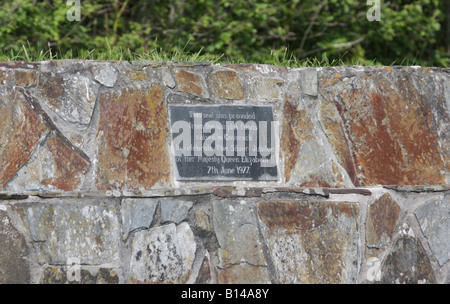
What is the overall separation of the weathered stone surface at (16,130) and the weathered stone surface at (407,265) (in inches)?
74.2

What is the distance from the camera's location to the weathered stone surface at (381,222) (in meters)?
3.05

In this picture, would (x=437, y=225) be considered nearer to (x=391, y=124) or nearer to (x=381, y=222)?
(x=381, y=222)

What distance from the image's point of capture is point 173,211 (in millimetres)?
2914

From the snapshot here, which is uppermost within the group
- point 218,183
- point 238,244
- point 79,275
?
point 218,183

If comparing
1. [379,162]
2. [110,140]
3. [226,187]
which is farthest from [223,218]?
[379,162]

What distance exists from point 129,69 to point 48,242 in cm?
97

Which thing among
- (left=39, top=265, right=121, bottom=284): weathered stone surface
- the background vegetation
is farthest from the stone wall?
the background vegetation

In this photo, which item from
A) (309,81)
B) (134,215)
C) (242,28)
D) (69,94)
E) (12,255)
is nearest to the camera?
(12,255)

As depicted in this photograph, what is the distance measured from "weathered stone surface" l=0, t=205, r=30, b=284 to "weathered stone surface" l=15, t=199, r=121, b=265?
A: 6 centimetres

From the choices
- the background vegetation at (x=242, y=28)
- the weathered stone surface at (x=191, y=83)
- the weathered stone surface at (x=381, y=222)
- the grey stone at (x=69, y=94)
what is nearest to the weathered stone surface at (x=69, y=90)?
the grey stone at (x=69, y=94)

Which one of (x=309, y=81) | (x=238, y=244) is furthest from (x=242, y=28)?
(x=238, y=244)

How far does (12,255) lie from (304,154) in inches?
61.2

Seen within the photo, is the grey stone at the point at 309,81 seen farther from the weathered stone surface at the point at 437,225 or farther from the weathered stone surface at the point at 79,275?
the weathered stone surface at the point at 79,275

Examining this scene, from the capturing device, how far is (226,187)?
117 inches
